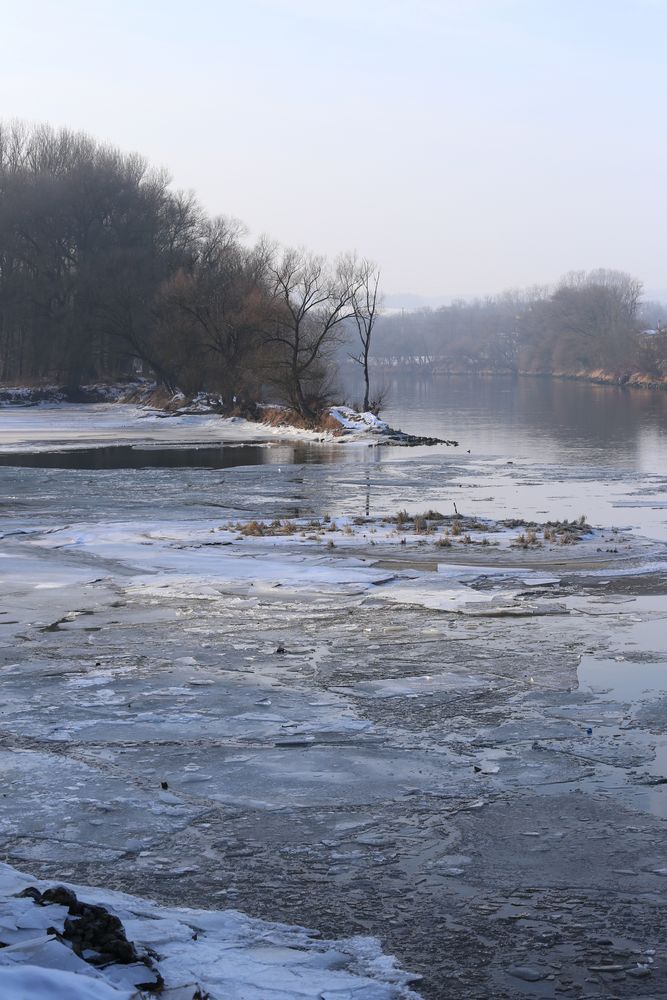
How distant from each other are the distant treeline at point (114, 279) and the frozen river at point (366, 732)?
44273 mm

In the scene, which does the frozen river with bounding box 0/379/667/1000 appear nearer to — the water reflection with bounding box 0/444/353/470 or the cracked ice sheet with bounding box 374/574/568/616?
the cracked ice sheet with bounding box 374/574/568/616

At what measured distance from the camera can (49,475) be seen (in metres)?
29.8

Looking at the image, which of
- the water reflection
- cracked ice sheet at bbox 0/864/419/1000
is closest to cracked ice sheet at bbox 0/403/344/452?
the water reflection

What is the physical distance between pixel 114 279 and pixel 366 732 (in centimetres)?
6965

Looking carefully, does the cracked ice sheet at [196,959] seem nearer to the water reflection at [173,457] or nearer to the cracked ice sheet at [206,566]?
the cracked ice sheet at [206,566]

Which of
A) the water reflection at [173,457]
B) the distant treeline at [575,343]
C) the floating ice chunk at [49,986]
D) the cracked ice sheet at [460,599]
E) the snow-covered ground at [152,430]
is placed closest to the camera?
the floating ice chunk at [49,986]

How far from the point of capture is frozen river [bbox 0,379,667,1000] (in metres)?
5.39

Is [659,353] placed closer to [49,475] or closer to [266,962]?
[49,475]

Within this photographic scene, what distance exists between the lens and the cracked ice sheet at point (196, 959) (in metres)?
3.94

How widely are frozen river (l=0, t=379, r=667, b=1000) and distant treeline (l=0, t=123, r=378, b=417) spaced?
44273 mm

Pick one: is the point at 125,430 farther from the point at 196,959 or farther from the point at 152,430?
the point at 196,959

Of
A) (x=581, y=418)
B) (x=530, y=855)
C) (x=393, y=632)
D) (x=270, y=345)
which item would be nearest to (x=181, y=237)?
(x=270, y=345)

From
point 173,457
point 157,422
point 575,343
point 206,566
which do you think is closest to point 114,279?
point 157,422

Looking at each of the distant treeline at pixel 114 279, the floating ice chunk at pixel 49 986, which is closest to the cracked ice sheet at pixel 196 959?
the floating ice chunk at pixel 49 986
